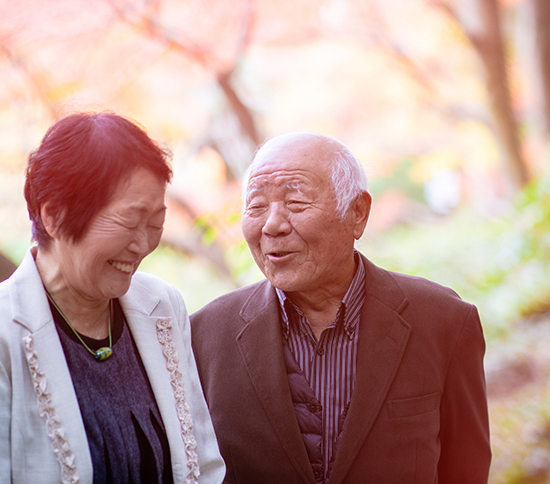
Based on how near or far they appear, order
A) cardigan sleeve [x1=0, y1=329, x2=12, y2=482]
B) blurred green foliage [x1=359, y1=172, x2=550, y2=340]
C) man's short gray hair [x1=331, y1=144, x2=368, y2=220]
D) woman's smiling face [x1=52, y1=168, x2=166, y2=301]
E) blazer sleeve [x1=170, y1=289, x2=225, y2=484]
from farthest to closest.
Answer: blurred green foliage [x1=359, y1=172, x2=550, y2=340] < man's short gray hair [x1=331, y1=144, x2=368, y2=220] < blazer sleeve [x1=170, y1=289, x2=225, y2=484] < woman's smiling face [x1=52, y1=168, x2=166, y2=301] < cardigan sleeve [x1=0, y1=329, x2=12, y2=482]

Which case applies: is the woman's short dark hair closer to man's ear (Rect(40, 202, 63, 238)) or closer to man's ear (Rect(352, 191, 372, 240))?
man's ear (Rect(40, 202, 63, 238))

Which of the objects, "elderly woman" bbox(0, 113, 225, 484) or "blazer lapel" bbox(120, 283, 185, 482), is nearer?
"elderly woman" bbox(0, 113, 225, 484)

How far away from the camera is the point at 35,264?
1469 mm

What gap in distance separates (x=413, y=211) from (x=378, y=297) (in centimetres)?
1074

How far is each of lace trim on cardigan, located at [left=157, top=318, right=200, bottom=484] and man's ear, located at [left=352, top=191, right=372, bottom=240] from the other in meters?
0.78

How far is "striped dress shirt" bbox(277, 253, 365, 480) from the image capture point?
190 cm

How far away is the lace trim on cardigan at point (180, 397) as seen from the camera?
1560 millimetres

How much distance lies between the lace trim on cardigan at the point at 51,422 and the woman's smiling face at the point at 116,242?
194 millimetres

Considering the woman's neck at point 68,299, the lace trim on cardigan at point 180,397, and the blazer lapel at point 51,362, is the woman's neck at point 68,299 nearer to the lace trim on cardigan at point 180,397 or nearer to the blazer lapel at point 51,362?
the blazer lapel at point 51,362

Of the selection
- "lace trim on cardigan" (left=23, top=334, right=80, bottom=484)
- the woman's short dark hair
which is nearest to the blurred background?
the woman's short dark hair

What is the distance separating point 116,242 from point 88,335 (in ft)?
0.96

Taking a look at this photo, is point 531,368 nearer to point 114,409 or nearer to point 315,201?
point 315,201

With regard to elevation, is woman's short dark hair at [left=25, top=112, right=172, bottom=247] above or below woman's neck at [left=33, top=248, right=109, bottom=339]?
above

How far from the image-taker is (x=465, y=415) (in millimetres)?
2002
